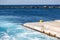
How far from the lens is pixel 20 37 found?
19.6 meters

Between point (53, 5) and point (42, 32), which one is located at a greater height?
point (42, 32)

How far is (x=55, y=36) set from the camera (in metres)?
18.1

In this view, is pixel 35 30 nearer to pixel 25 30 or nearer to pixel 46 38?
pixel 25 30

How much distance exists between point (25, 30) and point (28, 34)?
6.28ft

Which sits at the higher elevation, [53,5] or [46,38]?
[46,38]

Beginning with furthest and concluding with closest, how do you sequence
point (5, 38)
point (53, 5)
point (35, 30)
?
point (53, 5)
point (35, 30)
point (5, 38)

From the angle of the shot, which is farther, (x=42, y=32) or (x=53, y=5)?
(x=53, y=5)

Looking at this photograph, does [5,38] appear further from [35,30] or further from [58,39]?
[58,39]

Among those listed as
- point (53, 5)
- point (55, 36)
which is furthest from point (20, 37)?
point (53, 5)

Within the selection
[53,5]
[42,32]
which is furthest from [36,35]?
[53,5]

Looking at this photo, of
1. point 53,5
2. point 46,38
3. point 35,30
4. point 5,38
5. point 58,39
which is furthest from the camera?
point 53,5

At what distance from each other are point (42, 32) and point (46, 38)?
1.92m

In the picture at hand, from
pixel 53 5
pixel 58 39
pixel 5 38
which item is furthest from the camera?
pixel 53 5

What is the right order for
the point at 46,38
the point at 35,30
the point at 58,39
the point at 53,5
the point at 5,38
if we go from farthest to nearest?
the point at 53,5, the point at 35,30, the point at 5,38, the point at 46,38, the point at 58,39
